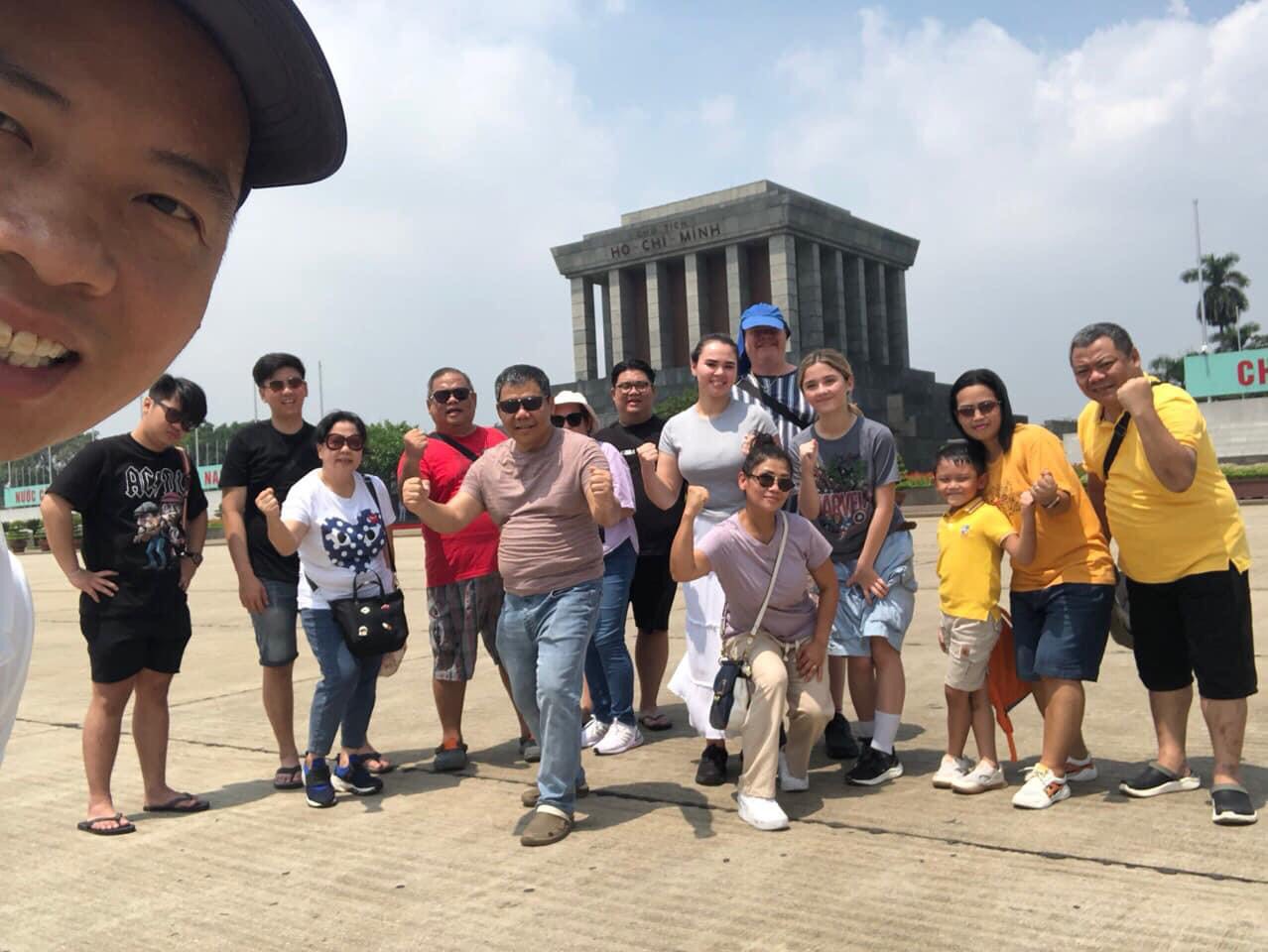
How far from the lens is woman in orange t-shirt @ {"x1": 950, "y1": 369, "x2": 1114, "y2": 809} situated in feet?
13.5

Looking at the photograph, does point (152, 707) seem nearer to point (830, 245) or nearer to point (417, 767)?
point (417, 767)

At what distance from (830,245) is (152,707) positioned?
4842cm

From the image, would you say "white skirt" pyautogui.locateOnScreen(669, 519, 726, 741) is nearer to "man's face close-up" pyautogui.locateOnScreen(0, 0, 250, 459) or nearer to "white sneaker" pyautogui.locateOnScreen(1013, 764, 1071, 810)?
"white sneaker" pyautogui.locateOnScreen(1013, 764, 1071, 810)

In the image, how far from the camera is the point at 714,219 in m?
48.7

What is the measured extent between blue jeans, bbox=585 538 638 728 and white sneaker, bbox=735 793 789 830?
1332 mm

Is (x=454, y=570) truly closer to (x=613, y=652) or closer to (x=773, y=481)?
(x=613, y=652)

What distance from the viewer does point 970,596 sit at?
4.32m

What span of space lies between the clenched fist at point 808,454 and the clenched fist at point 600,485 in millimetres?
931

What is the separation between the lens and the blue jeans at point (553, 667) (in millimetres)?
3988

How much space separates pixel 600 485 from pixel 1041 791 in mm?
2026

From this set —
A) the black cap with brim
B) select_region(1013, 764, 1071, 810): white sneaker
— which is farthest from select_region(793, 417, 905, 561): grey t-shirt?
the black cap with brim

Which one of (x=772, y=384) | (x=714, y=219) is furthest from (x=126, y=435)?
(x=714, y=219)

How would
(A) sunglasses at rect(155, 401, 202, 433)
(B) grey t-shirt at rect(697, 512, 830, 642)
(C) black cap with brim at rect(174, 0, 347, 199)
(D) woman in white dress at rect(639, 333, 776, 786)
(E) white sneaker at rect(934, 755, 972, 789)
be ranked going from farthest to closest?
1. (D) woman in white dress at rect(639, 333, 776, 786)
2. (A) sunglasses at rect(155, 401, 202, 433)
3. (B) grey t-shirt at rect(697, 512, 830, 642)
4. (E) white sneaker at rect(934, 755, 972, 789)
5. (C) black cap with brim at rect(174, 0, 347, 199)

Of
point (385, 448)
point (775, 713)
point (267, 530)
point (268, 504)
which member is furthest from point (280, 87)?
point (385, 448)
